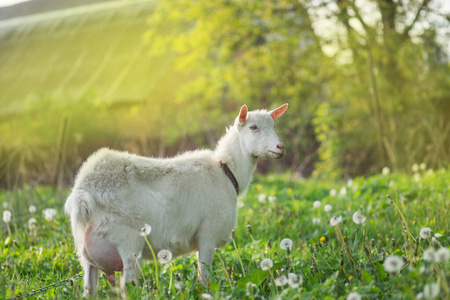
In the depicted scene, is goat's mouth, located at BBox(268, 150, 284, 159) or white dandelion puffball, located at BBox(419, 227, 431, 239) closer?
white dandelion puffball, located at BBox(419, 227, 431, 239)

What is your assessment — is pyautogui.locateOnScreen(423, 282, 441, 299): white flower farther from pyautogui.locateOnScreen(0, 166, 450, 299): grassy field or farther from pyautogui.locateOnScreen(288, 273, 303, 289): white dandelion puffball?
pyautogui.locateOnScreen(288, 273, 303, 289): white dandelion puffball

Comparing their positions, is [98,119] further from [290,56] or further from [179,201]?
[179,201]

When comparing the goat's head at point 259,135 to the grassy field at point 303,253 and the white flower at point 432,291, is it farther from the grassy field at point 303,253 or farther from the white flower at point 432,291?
the white flower at point 432,291

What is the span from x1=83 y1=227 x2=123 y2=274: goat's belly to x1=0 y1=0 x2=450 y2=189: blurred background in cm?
536

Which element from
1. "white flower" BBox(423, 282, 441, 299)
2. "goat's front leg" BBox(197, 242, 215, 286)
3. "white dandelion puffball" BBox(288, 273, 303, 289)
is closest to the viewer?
"white flower" BBox(423, 282, 441, 299)

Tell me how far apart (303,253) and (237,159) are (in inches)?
47.8

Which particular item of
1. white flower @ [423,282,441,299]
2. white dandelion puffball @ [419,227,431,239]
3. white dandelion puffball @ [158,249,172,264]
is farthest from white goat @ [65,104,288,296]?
white flower @ [423,282,441,299]

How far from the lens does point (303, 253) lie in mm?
4488

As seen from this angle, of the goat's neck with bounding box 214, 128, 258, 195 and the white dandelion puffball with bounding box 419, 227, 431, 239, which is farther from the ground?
the goat's neck with bounding box 214, 128, 258, 195

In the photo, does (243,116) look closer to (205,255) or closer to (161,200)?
(161,200)

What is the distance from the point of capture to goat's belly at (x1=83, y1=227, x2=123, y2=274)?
325 cm

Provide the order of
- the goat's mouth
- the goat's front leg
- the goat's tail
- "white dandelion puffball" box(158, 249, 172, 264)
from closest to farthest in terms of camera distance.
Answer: "white dandelion puffball" box(158, 249, 172, 264), the goat's tail, the goat's front leg, the goat's mouth

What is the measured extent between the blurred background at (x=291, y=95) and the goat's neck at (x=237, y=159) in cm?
477

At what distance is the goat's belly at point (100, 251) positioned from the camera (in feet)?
10.7
